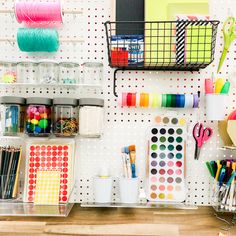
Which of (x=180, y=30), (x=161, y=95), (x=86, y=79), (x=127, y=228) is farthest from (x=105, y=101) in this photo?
(x=127, y=228)

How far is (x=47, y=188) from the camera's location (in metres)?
1.36

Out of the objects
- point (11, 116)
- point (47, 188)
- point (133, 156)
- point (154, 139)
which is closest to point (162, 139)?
point (154, 139)

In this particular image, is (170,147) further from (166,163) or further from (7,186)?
(7,186)

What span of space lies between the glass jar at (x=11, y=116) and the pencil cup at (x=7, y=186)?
173 mm

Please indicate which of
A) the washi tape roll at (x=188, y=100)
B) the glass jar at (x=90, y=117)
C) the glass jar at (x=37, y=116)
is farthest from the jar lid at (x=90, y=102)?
the washi tape roll at (x=188, y=100)

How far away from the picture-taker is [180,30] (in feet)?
4.23

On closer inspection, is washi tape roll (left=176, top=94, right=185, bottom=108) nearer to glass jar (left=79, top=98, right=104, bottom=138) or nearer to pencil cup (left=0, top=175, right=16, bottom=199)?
glass jar (left=79, top=98, right=104, bottom=138)

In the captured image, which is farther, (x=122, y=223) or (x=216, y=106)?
(x=216, y=106)

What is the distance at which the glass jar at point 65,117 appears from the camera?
135 cm

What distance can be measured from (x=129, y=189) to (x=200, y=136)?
1.17 ft

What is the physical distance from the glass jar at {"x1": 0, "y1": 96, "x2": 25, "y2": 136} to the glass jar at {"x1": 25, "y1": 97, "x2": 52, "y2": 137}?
3 cm

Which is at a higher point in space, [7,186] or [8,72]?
[8,72]

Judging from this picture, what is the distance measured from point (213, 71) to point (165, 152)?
384 mm

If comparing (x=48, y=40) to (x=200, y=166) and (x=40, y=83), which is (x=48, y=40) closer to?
(x=40, y=83)
